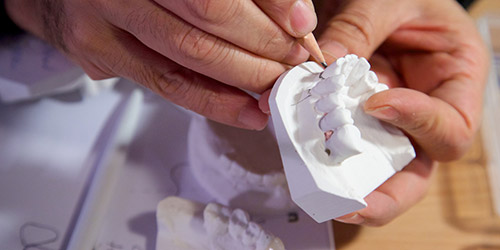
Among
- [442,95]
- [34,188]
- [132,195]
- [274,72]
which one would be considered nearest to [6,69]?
[34,188]

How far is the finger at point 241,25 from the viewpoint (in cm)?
47

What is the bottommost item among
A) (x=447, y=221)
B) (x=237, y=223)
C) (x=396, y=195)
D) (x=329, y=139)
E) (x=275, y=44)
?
(x=447, y=221)

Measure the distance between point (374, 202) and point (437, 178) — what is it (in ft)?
0.90

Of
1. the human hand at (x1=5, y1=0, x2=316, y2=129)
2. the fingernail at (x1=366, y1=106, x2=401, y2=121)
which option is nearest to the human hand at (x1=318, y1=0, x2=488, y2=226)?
the fingernail at (x1=366, y1=106, x2=401, y2=121)

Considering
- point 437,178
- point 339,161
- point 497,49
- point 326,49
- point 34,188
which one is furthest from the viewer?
point 497,49

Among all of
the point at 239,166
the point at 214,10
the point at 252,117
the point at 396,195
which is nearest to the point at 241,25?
the point at 214,10

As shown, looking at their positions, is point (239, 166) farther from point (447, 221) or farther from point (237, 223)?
point (447, 221)

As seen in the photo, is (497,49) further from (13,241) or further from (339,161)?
(13,241)

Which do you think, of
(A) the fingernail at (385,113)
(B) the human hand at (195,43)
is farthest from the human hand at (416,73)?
(B) the human hand at (195,43)

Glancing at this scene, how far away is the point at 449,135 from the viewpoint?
666mm

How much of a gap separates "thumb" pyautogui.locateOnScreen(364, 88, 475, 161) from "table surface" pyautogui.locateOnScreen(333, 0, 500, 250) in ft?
0.34

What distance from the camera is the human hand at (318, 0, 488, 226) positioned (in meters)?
0.59

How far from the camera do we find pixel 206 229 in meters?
0.60

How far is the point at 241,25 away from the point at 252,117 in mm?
151
